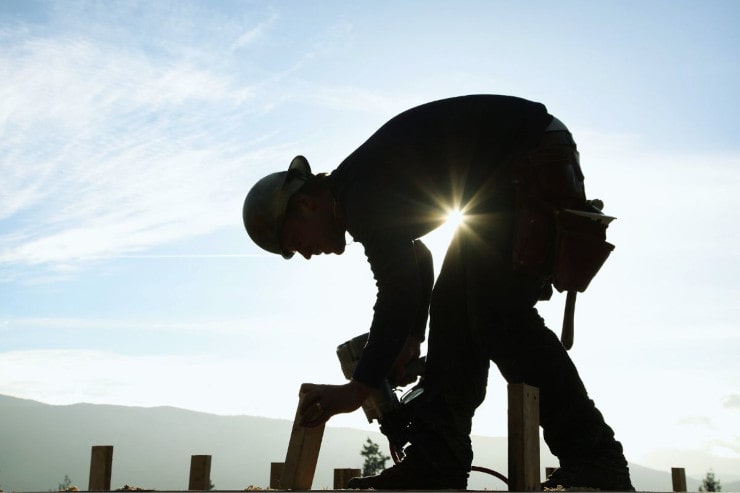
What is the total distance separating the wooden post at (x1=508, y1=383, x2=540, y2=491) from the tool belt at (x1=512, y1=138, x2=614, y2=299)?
675 mm

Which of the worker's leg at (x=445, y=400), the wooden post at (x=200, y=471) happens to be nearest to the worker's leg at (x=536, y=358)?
the worker's leg at (x=445, y=400)

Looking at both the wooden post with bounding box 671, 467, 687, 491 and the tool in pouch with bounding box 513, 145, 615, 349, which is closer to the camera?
the tool in pouch with bounding box 513, 145, 615, 349

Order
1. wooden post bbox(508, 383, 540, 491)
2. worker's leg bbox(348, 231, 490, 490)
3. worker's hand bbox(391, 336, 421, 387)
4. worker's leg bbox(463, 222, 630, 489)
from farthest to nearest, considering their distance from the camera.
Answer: worker's hand bbox(391, 336, 421, 387) < worker's leg bbox(348, 231, 490, 490) < worker's leg bbox(463, 222, 630, 489) < wooden post bbox(508, 383, 540, 491)

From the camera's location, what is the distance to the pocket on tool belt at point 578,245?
392 cm

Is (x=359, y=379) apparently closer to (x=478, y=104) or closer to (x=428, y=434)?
(x=428, y=434)

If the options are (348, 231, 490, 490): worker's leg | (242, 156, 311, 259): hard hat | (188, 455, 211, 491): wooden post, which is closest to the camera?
(348, 231, 490, 490): worker's leg

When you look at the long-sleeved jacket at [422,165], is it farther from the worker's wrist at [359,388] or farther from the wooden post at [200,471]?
the wooden post at [200,471]

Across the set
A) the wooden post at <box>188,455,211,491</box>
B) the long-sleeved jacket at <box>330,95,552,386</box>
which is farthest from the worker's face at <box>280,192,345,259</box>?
the wooden post at <box>188,455,211,491</box>

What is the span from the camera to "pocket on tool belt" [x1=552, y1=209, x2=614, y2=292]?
3920mm

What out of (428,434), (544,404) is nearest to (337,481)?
(428,434)

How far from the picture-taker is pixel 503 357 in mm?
4047

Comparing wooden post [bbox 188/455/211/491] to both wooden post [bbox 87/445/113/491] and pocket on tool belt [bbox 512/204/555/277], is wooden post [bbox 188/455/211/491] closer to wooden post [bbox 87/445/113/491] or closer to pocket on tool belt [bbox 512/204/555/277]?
wooden post [bbox 87/445/113/491]

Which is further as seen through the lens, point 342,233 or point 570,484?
point 342,233

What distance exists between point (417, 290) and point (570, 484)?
123 cm
